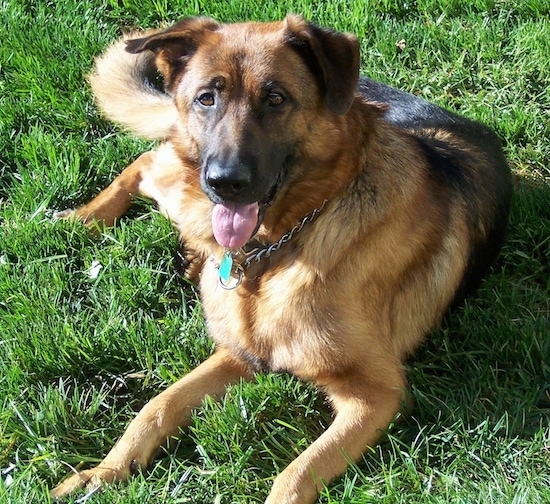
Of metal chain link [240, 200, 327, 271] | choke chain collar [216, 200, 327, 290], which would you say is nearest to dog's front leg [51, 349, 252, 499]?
choke chain collar [216, 200, 327, 290]

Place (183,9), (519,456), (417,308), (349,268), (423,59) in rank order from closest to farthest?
(519,456)
(349,268)
(417,308)
(423,59)
(183,9)

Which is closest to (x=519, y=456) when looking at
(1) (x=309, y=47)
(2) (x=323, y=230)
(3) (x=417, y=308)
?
(3) (x=417, y=308)

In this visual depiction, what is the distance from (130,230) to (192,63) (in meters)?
1.31

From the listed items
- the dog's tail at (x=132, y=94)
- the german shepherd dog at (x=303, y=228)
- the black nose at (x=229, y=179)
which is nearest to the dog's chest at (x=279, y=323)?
the german shepherd dog at (x=303, y=228)

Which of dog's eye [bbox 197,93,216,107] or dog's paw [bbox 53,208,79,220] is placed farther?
dog's paw [bbox 53,208,79,220]

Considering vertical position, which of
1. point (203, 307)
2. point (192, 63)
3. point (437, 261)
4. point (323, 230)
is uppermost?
point (192, 63)

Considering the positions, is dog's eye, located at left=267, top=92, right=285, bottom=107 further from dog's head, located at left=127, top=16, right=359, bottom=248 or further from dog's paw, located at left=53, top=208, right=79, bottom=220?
dog's paw, located at left=53, top=208, right=79, bottom=220

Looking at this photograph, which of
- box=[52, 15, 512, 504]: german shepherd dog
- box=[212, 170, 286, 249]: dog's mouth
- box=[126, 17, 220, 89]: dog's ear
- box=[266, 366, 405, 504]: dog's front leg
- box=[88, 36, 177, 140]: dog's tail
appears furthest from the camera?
box=[88, 36, 177, 140]: dog's tail

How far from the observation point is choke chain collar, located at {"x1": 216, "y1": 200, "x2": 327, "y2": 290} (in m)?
3.22

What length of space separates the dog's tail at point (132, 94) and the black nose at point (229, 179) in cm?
157

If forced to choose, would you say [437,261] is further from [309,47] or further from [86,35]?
[86,35]

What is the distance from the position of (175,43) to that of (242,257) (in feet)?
3.28

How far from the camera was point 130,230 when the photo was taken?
13.7ft

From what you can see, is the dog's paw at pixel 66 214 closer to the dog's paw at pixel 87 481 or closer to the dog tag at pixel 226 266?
the dog tag at pixel 226 266
